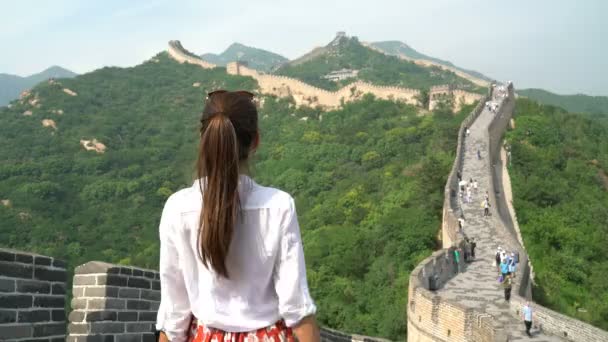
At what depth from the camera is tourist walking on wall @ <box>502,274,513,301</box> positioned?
37.7ft

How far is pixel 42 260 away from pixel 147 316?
3.00 ft

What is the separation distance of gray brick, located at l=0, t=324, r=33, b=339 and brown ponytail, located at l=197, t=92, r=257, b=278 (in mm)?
1724

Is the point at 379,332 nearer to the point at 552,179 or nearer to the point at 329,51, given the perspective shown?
the point at 552,179

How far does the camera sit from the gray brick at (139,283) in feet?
14.2

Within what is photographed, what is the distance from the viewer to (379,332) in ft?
45.6

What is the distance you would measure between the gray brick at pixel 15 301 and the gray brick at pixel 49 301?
0.05m

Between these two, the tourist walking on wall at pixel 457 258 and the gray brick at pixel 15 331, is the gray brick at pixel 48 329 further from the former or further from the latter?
the tourist walking on wall at pixel 457 258

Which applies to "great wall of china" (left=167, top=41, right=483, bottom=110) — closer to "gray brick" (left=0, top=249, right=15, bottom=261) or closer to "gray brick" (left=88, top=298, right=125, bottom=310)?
"gray brick" (left=88, top=298, right=125, bottom=310)

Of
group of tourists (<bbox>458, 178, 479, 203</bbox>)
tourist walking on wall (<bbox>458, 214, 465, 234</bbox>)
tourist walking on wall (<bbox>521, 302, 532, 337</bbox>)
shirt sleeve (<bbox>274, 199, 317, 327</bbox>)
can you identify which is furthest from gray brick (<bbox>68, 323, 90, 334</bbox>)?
group of tourists (<bbox>458, 178, 479, 203</bbox>)

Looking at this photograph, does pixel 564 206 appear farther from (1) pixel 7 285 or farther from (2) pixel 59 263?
(1) pixel 7 285

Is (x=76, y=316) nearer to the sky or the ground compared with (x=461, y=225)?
nearer to the ground

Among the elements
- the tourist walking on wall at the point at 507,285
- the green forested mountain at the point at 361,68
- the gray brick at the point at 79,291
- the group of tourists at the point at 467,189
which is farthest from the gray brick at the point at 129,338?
the green forested mountain at the point at 361,68

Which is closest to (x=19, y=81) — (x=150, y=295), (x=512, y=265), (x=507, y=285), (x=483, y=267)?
(x=483, y=267)

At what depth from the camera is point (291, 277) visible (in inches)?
92.9
